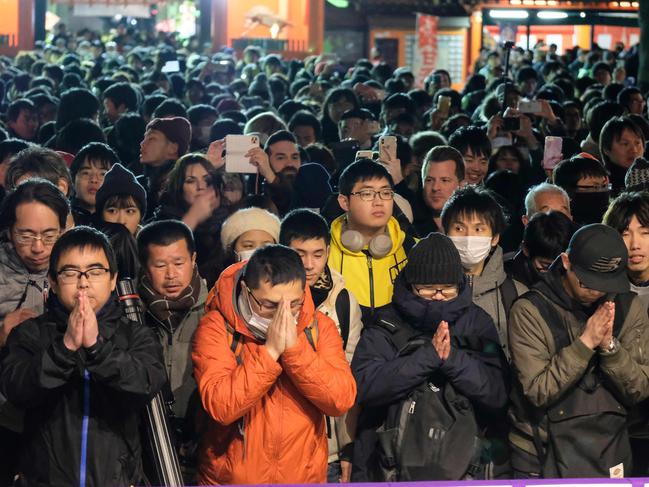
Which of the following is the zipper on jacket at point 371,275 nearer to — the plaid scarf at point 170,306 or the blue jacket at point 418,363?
the blue jacket at point 418,363

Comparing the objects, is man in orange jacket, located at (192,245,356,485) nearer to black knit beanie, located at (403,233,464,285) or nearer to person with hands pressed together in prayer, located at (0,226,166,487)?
person with hands pressed together in prayer, located at (0,226,166,487)

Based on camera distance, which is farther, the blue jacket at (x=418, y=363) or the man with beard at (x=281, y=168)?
the man with beard at (x=281, y=168)

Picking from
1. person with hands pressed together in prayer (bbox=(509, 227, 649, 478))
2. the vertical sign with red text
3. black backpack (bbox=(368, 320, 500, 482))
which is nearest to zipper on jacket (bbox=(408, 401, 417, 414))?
black backpack (bbox=(368, 320, 500, 482))

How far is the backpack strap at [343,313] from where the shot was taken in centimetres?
533

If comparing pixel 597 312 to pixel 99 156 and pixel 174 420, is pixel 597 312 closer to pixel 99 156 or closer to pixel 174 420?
pixel 174 420

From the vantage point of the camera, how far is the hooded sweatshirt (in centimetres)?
587

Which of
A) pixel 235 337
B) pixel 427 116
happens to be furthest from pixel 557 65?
pixel 235 337

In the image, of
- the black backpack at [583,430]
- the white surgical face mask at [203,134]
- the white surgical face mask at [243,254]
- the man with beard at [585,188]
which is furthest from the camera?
the white surgical face mask at [203,134]

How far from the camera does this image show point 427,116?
13844 millimetres

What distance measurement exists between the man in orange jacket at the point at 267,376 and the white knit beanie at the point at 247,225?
3.27ft

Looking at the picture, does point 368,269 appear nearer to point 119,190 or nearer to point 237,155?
point 119,190

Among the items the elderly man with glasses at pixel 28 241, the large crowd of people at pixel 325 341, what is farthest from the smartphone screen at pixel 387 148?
the elderly man with glasses at pixel 28 241

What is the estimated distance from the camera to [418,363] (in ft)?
15.8

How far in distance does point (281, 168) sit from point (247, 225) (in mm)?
2785
